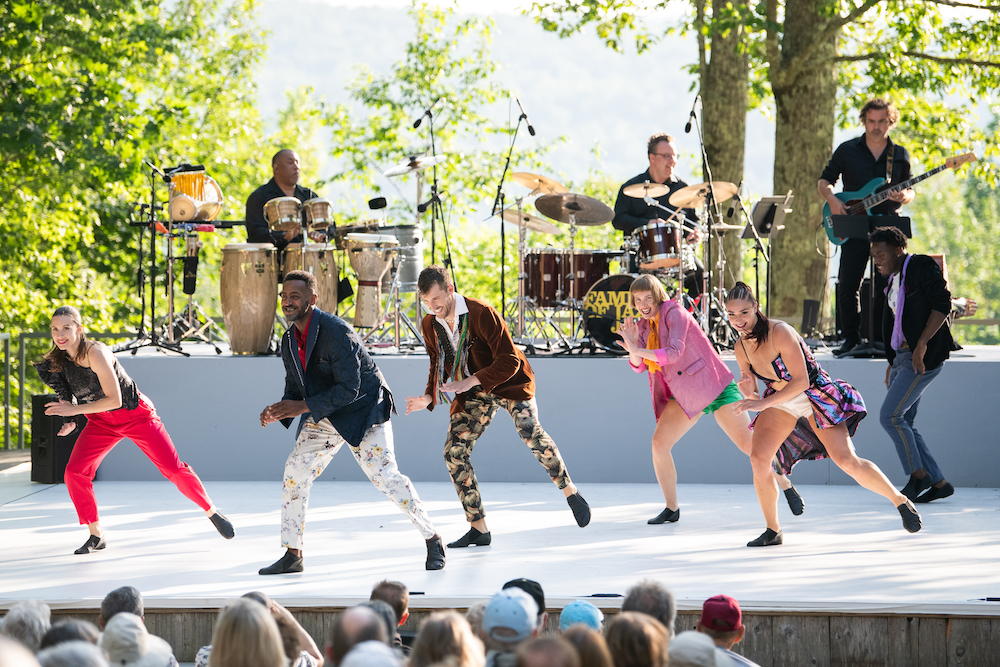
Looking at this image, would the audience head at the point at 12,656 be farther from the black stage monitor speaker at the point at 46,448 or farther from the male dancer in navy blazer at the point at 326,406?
the black stage monitor speaker at the point at 46,448

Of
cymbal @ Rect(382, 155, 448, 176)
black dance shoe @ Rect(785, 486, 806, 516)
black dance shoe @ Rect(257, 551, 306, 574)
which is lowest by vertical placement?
black dance shoe @ Rect(257, 551, 306, 574)

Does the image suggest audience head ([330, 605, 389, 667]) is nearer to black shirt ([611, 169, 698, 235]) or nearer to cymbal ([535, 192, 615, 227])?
cymbal ([535, 192, 615, 227])

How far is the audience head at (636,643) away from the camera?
262cm

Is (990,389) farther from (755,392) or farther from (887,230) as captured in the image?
(755,392)

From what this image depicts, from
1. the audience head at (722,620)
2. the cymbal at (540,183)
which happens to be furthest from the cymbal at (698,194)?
the audience head at (722,620)

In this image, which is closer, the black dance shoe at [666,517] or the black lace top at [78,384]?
the black lace top at [78,384]

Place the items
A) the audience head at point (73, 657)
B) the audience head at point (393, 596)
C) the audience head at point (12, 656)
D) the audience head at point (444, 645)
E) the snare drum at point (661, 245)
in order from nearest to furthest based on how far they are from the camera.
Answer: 1. the audience head at point (12, 656)
2. the audience head at point (73, 657)
3. the audience head at point (444, 645)
4. the audience head at point (393, 596)
5. the snare drum at point (661, 245)

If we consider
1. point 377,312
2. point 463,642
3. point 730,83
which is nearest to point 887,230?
point 377,312

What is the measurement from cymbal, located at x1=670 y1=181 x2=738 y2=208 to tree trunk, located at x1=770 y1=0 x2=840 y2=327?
3.80m

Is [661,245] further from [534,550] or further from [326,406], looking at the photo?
[326,406]

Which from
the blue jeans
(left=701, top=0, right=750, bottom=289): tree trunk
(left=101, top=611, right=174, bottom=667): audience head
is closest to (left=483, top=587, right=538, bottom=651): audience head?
(left=101, top=611, right=174, bottom=667): audience head

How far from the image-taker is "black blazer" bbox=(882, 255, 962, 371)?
644 centimetres

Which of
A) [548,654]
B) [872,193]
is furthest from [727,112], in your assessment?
[548,654]

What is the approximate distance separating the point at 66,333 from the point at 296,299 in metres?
1.38
